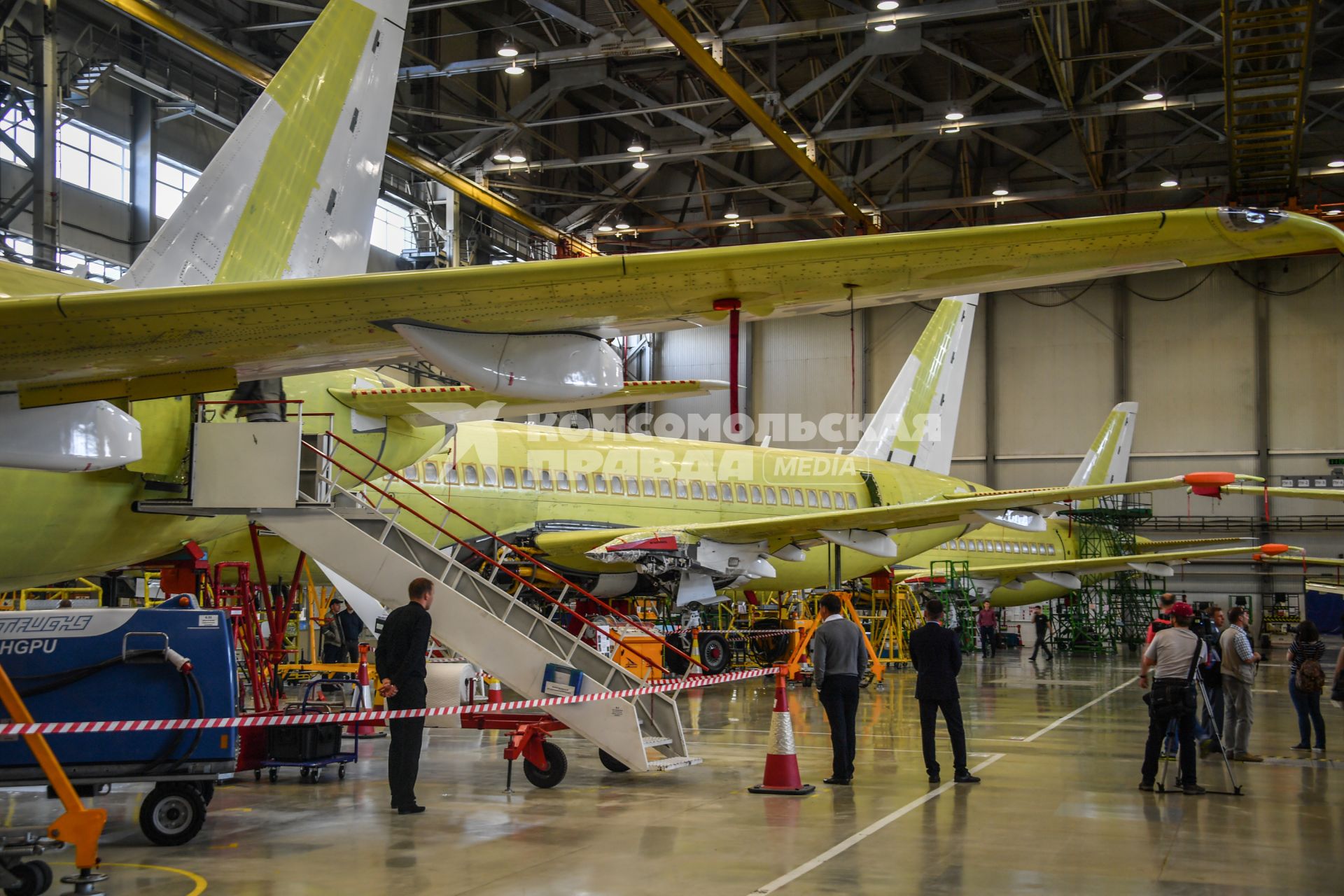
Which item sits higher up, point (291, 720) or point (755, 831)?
point (291, 720)

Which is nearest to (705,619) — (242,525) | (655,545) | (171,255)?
(655,545)

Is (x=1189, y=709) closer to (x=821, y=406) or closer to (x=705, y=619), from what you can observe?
(x=705, y=619)

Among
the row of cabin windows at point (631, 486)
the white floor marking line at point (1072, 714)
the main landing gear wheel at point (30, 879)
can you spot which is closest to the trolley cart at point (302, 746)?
the main landing gear wheel at point (30, 879)

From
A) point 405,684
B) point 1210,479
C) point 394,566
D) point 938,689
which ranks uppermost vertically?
point 1210,479

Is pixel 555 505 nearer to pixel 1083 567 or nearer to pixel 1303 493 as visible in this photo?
pixel 1303 493

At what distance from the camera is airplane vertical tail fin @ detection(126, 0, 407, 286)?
9.35m

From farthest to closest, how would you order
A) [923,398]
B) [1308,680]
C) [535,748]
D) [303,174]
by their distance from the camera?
1. [923,398]
2. [1308,680]
3. [303,174]
4. [535,748]

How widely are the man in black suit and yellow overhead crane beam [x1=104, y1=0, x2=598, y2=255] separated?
1688 centimetres

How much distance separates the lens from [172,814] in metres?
7.46

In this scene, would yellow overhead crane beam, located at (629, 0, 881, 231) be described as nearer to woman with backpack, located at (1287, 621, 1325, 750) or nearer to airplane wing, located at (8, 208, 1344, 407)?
woman with backpack, located at (1287, 621, 1325, 750)

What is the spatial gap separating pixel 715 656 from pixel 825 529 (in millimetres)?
3863

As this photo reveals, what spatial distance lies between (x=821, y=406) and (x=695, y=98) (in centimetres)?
1405

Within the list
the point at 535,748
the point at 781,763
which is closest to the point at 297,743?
the point at 535,748

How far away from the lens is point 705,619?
27.6 metres
